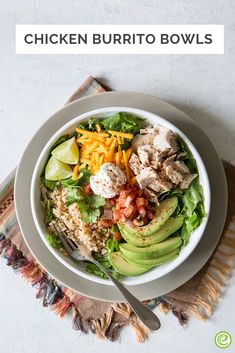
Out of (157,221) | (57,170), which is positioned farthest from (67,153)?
(157,221)

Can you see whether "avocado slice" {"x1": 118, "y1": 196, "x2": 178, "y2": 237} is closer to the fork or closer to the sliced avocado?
the sliced avocado

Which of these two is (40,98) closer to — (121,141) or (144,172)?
(121,141)

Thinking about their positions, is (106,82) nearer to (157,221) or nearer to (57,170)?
(57,170)

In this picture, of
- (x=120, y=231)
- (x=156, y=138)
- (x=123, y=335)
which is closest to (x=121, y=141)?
(x=156, y=138)

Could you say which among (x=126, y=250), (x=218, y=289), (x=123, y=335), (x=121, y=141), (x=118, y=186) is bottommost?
(x=123, y=335)

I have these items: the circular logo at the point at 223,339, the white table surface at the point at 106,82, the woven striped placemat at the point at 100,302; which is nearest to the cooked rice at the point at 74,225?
the woven striped placemat at the point at 100,302
